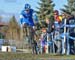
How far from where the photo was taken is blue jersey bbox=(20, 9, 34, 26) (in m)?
14.2

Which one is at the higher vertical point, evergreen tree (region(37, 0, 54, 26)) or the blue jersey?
evergreen tree (region(37, 0, 54, 26))

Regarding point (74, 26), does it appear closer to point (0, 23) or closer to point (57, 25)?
point (57, 25)

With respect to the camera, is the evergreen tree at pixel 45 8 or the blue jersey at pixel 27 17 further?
the evergreen tree at pixel 45 8

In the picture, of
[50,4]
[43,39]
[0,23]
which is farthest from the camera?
[0,23]

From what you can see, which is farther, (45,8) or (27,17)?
(45,8)

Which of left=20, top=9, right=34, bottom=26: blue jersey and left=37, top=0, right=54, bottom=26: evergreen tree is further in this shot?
left=37, top=0, right=54, bottom=26: evergreen tree

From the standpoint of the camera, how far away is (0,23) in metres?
91.4

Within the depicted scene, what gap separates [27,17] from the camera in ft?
47.2

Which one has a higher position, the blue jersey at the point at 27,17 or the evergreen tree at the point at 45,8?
the evergreen tree at the point at 45,8

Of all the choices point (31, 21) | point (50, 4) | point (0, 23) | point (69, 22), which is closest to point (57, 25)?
→ point (69, 22)

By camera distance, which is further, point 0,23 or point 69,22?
point 0,23

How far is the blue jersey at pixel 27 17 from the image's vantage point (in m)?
14.2

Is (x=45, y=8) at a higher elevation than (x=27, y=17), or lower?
higher

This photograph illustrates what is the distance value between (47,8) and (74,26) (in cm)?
4900
